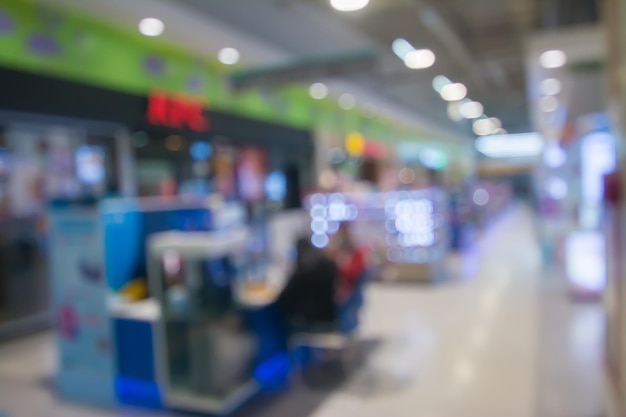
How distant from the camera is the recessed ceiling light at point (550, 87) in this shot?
26.2ft

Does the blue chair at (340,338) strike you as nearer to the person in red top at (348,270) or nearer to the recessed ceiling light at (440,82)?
the person in red top at (348,270)

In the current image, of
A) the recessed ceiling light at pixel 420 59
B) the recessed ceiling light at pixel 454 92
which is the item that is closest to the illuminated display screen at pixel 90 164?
the recessed ceiling light at pixel 420 59

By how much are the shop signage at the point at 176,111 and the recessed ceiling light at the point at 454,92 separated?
7.13 meters

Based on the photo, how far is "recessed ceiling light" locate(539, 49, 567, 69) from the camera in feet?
22.1

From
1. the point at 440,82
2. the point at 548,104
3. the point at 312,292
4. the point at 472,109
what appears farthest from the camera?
the point at 472,109

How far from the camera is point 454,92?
13.5m

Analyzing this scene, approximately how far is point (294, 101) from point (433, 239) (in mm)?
5241

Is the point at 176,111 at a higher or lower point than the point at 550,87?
lower

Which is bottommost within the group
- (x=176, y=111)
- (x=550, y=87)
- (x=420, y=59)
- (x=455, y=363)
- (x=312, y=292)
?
(x=455, y=363)

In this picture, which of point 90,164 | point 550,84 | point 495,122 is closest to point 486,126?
point 495,122

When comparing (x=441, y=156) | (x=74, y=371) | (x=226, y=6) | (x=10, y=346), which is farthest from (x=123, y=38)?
(x=441, y=156)

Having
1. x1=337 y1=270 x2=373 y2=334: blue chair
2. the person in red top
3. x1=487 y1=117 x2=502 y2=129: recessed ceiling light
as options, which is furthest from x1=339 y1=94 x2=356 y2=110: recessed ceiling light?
x1=487 y1=117 x2=502 y2=129: recessed ceiling light

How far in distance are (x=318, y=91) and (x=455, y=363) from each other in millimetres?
7930

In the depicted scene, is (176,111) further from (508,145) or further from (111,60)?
(508,145)
